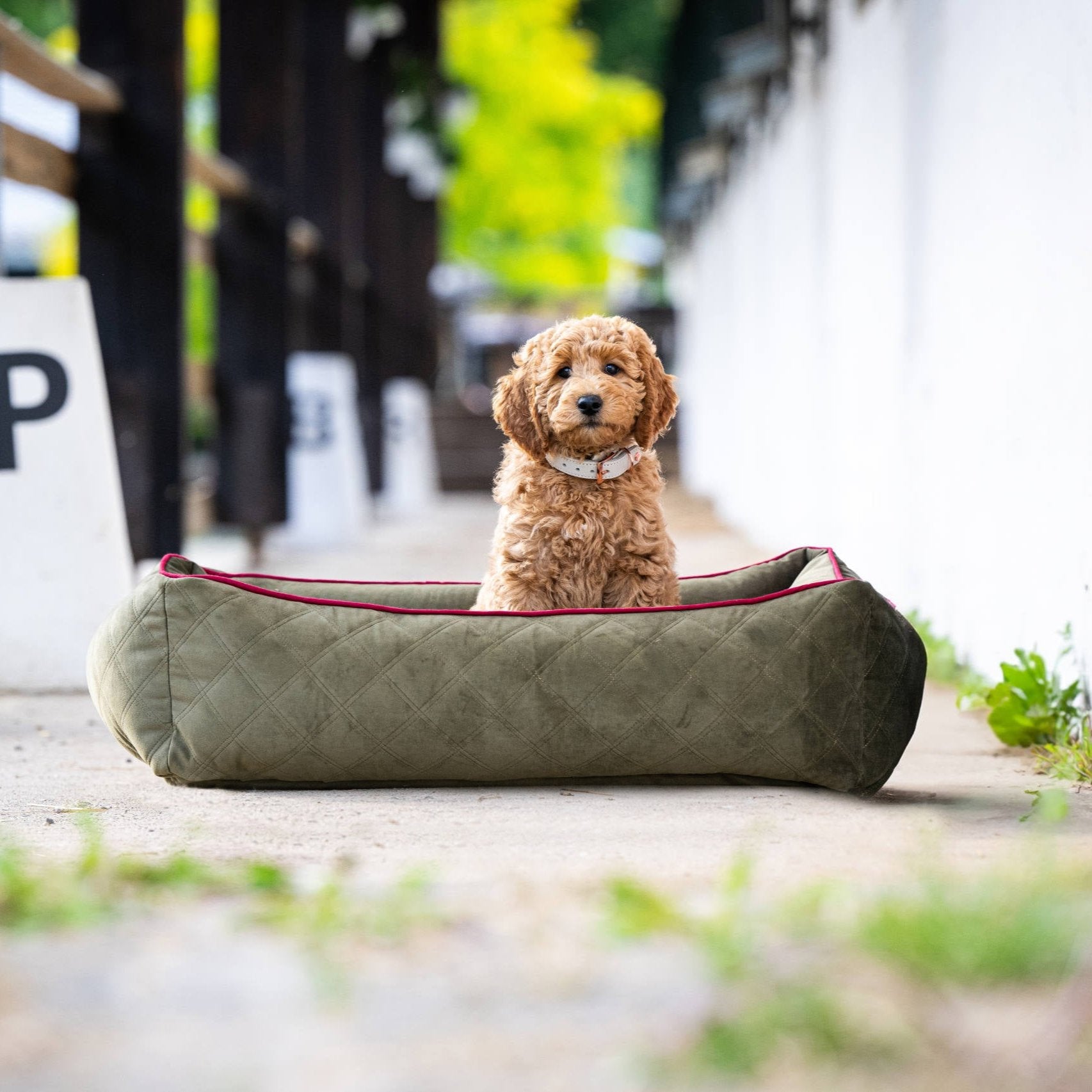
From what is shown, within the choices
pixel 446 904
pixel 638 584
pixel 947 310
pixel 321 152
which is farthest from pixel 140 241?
pixel 321 152

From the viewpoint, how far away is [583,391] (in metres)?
3.17

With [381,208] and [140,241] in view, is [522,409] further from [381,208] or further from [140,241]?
[381,208]

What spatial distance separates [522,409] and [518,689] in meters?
0.69

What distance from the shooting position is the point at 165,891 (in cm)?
216

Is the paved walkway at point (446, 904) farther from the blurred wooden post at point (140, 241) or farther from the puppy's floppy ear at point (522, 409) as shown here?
the blurred wooden post at point (140, 241)

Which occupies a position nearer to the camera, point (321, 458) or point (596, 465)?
point (596, 465)

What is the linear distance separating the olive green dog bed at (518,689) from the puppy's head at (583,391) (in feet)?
1.42

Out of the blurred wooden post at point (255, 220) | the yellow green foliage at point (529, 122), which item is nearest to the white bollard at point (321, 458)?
the blurred wooden post at point (255, 220)

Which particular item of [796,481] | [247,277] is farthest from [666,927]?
[247,277]

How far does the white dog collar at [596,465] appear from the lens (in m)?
3.30

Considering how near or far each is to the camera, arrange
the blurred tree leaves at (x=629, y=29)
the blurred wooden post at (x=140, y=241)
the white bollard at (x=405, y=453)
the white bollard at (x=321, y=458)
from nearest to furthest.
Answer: the blurred wooden post at (x=140, y=241) → the white bollard at (x=321, y=458) → the white bollard at (x=405, y=453) → the blurred tree leaves at (x=629, y=29)

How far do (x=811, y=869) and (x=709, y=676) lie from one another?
0.72m

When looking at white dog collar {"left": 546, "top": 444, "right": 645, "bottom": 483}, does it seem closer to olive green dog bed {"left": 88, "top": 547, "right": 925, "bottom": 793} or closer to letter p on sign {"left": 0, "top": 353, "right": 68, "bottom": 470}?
olive green dog bed {"left": 88, "top": 547, "right": 925, "bottom": 793}

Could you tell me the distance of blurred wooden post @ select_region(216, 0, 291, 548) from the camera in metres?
9.99
